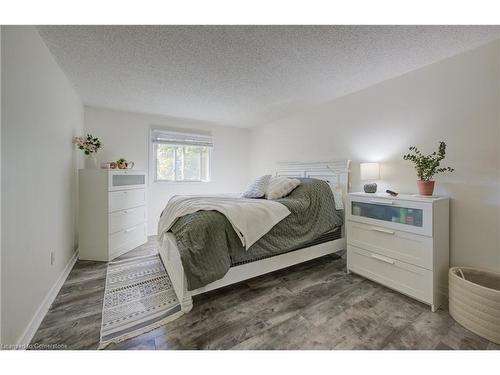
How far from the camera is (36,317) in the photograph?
1.39 metres

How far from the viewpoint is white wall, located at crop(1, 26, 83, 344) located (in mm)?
1135

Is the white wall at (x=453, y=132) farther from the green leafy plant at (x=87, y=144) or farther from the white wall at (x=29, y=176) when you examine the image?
the green leafy plant at (x=87, y=144)

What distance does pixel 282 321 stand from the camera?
1.46m

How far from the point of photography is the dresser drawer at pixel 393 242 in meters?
1.67

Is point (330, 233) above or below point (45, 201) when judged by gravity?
below

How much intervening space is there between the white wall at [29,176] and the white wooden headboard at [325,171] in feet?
10.2

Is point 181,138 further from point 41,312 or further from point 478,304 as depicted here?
point 478,304

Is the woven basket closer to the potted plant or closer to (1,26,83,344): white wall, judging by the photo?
the potted plant

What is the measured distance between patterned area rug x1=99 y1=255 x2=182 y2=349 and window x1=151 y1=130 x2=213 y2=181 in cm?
194

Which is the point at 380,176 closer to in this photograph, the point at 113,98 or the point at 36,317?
the point at 36,317

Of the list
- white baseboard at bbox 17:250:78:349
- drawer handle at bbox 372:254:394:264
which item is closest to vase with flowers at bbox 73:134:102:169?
white baseboard at bbox 17:250:78:349

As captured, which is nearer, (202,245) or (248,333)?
(248,333)
